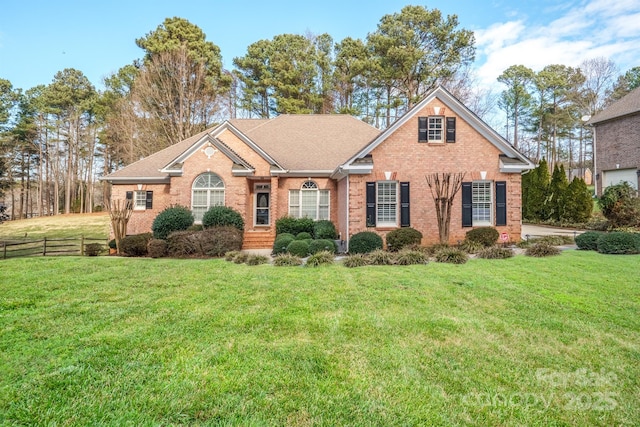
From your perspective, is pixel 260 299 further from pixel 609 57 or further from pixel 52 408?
pixel 609 57

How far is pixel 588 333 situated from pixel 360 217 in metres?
9.51

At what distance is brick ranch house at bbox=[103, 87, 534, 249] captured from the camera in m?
13.6

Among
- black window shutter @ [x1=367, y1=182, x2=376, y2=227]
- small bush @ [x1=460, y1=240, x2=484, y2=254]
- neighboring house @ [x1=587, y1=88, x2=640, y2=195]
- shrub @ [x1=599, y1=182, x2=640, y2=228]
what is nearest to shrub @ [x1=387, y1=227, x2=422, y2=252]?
black window shutter @ [x1=367, y1=182, x2=376, y2=227]

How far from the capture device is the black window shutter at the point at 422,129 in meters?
13.7

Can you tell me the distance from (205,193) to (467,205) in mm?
12498

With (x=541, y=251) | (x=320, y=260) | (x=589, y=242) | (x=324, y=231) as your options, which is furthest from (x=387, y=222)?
(x=589, y=242)

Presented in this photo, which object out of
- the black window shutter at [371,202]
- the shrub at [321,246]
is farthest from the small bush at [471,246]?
the shrub at [321,246]

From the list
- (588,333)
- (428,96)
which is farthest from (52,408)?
(428,96)

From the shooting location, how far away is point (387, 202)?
45.3 feet

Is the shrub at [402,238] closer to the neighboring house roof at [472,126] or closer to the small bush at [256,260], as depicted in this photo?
the neighboring house roof at [472,126]

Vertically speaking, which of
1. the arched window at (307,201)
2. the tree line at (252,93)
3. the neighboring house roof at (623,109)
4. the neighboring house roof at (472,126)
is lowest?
the arched window at (307,201)

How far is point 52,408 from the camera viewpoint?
2725 mm

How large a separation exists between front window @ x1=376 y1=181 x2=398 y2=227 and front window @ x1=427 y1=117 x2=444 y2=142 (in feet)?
8.77

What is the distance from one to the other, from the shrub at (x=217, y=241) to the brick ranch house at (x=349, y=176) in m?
2.44
